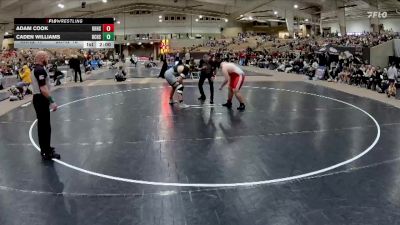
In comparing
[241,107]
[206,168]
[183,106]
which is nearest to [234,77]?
[241,107]

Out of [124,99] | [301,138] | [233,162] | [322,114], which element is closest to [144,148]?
[233,162]

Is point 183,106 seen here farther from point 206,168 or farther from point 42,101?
point 206,168

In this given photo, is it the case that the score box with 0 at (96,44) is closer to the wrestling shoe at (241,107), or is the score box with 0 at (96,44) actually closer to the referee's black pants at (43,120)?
the wrestling shoe at (241,107)

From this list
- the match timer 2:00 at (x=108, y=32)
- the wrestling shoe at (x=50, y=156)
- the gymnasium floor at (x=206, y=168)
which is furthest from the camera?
the match timer 2:00 at (x=108, y=32)

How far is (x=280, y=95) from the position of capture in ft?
47.9

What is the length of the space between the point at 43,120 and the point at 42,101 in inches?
12.7

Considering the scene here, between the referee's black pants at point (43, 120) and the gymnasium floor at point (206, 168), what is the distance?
0.33 meters

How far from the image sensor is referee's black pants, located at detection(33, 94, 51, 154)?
259 inches

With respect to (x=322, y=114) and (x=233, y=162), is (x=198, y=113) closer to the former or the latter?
(x=322, y=114)

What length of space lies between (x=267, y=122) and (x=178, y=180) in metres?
4.55

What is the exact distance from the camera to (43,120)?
6.64 metres

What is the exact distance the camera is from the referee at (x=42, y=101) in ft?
21.3
